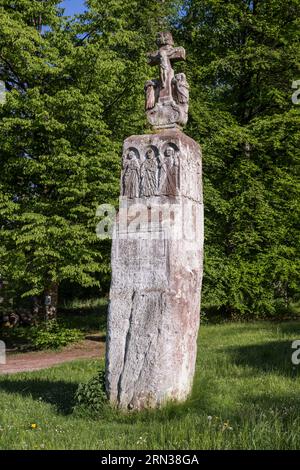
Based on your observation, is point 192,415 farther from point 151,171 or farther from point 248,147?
point 248,147

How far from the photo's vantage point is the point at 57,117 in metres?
14.8

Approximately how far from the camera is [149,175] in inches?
257

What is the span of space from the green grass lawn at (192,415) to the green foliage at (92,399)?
0.38ft

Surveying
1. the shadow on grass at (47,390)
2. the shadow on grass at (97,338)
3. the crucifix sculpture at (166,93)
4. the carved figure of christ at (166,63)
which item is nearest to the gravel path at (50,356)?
the shadow on grass at (97,338)

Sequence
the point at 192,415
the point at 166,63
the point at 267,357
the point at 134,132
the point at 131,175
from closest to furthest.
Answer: the point at 192,415 < the point at 131,175 < the point at 166,63 < the point at 267,357 < the point at 134,132

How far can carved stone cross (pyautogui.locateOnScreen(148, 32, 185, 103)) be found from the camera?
7098mm

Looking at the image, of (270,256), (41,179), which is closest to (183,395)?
(41,179)

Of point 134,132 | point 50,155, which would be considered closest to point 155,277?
point 50,155

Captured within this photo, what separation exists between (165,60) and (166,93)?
0.51 metres

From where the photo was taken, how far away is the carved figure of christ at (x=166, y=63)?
709 centimetres

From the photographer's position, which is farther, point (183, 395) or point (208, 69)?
point (208, 69)

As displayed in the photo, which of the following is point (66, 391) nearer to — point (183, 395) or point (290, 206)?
point (183, 395)

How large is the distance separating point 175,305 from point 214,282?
11037 mm

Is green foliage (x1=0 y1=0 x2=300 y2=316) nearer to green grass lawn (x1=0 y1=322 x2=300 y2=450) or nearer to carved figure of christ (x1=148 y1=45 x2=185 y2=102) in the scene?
green grass lawn (x1=0 y1=322 x2=300 y2=450)
